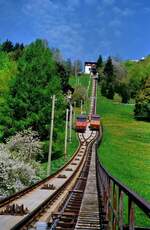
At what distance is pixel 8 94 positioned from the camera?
73.6 m

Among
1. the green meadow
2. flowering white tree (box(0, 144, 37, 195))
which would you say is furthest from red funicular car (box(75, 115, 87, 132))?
flowering white tree (box(0, 144, 37, 195))

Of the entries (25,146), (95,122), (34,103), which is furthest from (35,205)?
(95,122)

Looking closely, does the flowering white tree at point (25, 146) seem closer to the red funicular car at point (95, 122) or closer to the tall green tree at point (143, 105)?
the red funicular car at point (95, 122)

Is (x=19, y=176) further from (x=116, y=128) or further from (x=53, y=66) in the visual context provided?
(x=116, y=128)

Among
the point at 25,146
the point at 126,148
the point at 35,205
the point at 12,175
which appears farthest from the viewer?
the point at 126,148

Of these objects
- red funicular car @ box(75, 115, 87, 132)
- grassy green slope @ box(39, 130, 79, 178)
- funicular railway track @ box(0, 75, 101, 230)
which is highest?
red funicular car @ box(75, 115, 87, 132)

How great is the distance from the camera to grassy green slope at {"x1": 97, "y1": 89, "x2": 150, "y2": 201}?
50500 millimetres

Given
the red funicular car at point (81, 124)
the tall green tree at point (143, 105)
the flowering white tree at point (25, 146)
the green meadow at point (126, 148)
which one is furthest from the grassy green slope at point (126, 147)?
the flowering white tree at point (25, 146)

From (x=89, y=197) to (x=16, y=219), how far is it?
8.25 metres

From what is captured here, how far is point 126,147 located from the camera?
89.0 meters

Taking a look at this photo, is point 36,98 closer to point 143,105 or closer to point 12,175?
point 12,175

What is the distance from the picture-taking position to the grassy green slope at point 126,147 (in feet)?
166

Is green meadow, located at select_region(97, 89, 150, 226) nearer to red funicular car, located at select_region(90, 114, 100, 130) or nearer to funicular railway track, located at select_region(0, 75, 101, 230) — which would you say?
red funicular car, located at select_region(90, 114, 100, 130)

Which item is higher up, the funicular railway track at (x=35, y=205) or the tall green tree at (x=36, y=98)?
the tall green tree at (x=36, y=98)
